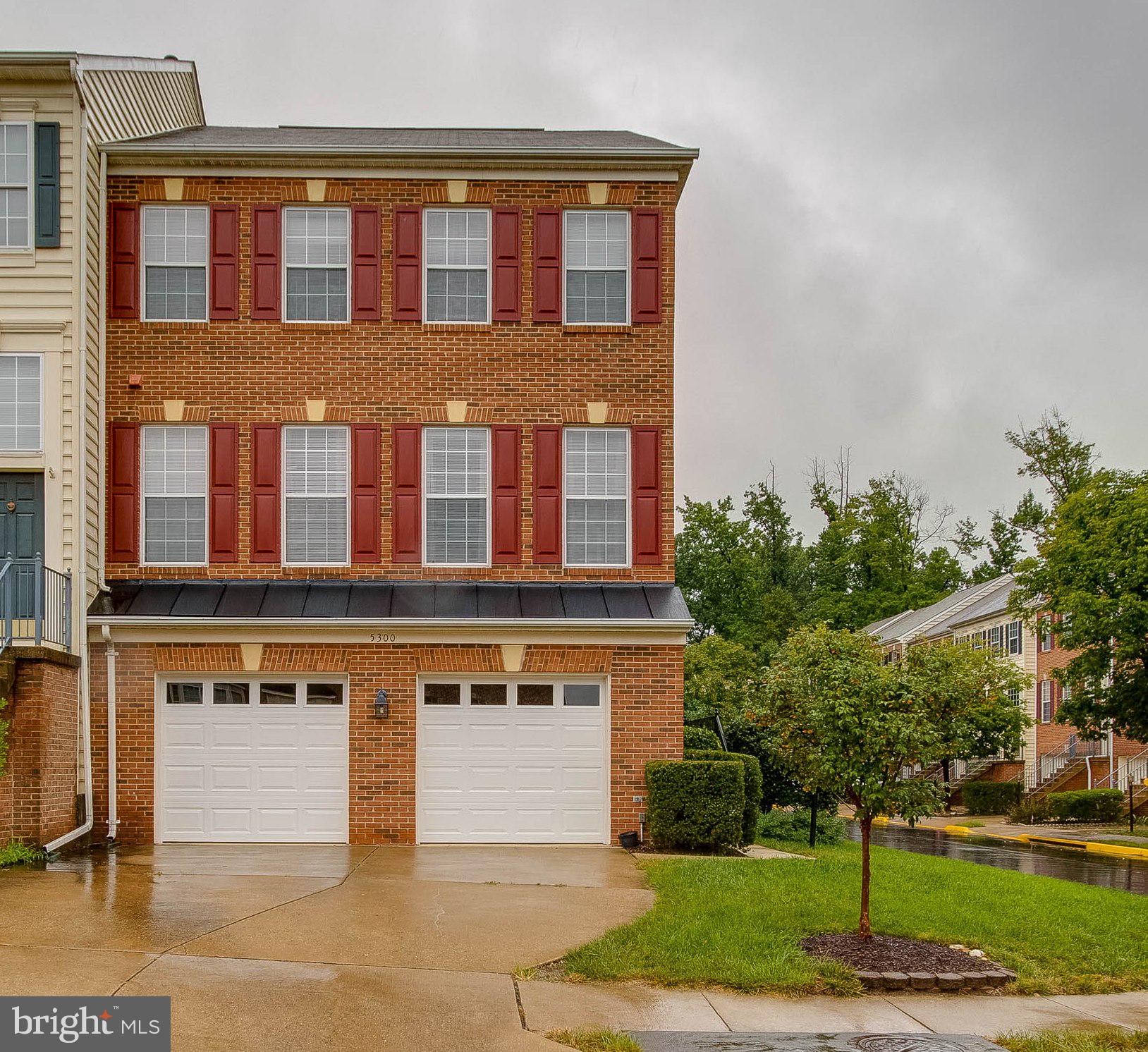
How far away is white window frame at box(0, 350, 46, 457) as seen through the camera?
1638 centimetres

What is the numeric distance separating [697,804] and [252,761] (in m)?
6.20

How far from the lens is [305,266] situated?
699 inches

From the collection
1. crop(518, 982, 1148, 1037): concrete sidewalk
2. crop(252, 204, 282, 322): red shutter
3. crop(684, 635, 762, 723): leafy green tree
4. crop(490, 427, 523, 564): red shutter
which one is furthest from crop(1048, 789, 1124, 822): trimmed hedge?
crop(518, 982, 1148, 1037): concrete sidewalk

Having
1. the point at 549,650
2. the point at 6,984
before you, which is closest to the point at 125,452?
the point at 549,650

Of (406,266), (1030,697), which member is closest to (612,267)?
(406,266)

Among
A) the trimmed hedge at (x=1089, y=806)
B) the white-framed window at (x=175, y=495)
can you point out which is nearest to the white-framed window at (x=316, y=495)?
the white-framed window at (x=175, y=495)

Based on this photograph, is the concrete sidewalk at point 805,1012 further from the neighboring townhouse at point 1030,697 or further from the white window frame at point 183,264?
the neighboring townhouse at point 1030,697

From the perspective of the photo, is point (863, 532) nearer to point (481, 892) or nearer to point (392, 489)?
point (392, 489)

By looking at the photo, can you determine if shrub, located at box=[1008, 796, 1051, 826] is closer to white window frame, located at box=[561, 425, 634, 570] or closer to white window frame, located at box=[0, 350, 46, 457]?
white window frame, located at box=[561, 425, 634, 570]

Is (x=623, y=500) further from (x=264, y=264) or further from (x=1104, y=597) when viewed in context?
(x=1104, y=597)

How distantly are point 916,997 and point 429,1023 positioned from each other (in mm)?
3697

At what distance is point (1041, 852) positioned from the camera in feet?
84.7

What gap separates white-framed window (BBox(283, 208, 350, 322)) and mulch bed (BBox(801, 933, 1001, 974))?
11.6m

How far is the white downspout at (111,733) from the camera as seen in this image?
16312 millimetres
